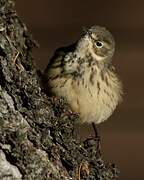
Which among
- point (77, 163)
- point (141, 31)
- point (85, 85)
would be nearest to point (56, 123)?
point (77, 163)

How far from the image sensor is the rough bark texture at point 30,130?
312cm

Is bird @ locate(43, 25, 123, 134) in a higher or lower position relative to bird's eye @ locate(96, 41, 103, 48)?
lower

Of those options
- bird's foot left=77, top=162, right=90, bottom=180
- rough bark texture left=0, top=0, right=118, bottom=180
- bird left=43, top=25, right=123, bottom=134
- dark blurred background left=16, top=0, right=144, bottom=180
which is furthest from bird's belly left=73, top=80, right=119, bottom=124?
dark blurred background left=16, top=0, right=144, bottom=180

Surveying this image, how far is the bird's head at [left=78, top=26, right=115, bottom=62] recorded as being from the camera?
448cm

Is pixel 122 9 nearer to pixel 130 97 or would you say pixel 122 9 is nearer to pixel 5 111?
pixel 130 97

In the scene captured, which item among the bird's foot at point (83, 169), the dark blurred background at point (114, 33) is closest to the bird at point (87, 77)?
the bird's foot at point (83, 169)

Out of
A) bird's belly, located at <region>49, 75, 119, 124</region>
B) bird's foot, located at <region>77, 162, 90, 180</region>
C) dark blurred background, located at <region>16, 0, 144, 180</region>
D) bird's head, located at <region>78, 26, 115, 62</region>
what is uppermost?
dark blurred background, located at <region>16, 0, 144, 180</region>

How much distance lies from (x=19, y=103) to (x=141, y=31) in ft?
10.0

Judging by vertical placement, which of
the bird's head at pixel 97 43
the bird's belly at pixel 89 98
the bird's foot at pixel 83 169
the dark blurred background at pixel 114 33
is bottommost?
the bird's foot at pixel 83 169

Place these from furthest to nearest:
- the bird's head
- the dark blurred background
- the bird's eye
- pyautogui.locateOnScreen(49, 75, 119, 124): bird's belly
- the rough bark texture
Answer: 1. the dark blurred background
2. the bird's eye
3. the bird's head
4. pyautogui.locateOnScreen(49, 75, 119, 124): bird's belly
5. the rough bark texture

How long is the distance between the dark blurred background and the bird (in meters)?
1.53

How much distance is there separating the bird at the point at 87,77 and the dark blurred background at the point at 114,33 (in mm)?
1531

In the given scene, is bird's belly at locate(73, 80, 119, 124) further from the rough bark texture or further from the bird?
the rough bark texture

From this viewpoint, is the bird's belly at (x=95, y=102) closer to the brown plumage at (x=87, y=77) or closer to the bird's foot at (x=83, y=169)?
the brown plumage at (x=87, y=77)
